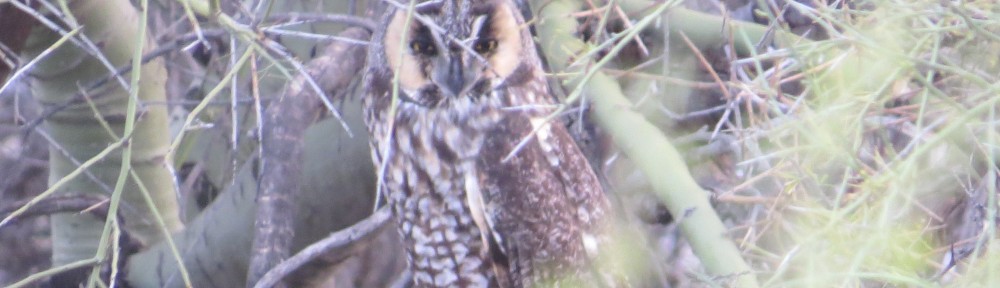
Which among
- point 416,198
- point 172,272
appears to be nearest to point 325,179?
point 416,198

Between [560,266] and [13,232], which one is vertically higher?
[560,266]

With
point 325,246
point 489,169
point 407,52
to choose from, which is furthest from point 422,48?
point 325,246

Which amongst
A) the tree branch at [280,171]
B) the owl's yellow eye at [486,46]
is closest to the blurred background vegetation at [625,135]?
the tree branch at [280,171]

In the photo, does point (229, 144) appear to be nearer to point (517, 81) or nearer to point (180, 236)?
point (180, 236)

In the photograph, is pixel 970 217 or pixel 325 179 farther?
pixel 325 179

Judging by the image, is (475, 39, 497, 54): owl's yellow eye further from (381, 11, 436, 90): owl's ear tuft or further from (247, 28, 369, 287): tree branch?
(247, 28, 369, 287): tree branch

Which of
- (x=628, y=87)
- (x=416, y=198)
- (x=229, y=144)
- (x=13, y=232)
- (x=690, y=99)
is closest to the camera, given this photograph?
(x=628, y=87)

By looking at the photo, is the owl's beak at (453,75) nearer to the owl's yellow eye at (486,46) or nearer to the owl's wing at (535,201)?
the owl's yellow eye at (486,46)

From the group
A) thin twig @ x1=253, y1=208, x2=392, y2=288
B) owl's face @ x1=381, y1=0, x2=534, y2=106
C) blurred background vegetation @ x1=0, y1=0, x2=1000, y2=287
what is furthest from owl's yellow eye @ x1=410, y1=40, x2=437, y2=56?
thin twig @ x1=253, y1=208, x2=392, y2=288
